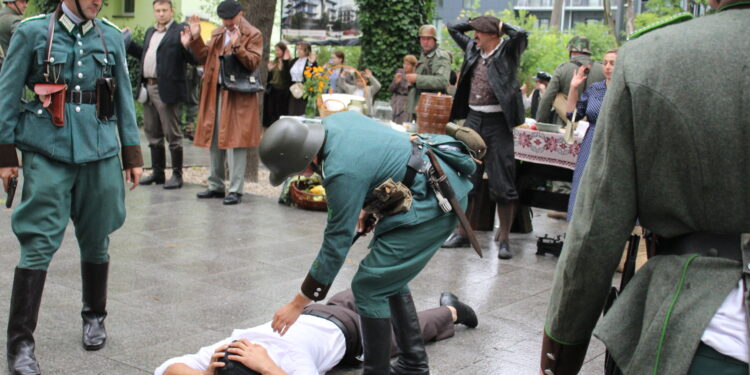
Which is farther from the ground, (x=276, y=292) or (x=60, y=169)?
(x=60, y=169)

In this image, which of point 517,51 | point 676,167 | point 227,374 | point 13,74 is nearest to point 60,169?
point 13,74

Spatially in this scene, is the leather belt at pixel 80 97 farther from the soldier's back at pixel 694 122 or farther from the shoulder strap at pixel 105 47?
the soldier's back at pixel 694 122

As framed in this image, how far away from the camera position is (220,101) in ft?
32.2

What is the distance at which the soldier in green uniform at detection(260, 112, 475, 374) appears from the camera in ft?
11.6

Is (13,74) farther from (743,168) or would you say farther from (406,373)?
(743,168)

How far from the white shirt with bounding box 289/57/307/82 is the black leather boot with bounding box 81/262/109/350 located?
12861mm

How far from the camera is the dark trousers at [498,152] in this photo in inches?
297

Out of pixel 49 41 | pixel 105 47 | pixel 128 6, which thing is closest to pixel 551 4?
pixel 128 6

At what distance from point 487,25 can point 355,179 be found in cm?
422

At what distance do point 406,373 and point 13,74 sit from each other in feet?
8.21

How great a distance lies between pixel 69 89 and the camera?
14.5 ft

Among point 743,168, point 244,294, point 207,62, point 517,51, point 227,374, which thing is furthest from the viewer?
point 207,62

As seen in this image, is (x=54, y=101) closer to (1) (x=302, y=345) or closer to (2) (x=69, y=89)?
(2) (x=69, y=89)

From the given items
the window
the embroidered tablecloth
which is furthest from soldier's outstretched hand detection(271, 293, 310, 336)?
the window
